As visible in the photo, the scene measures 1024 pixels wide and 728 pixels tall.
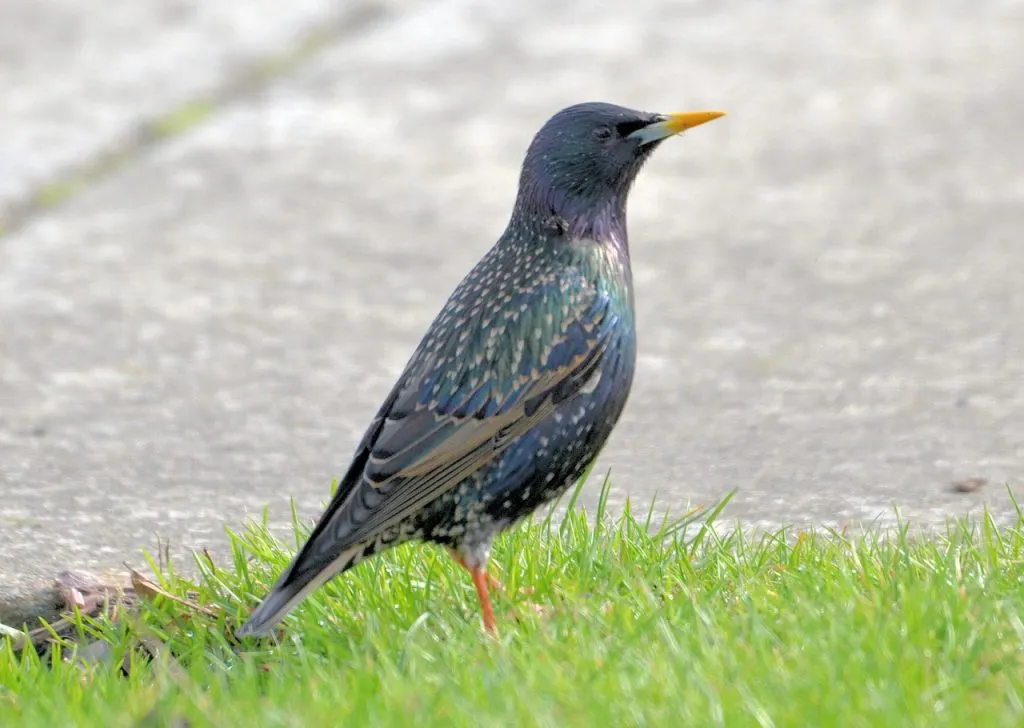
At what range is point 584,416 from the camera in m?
3.88

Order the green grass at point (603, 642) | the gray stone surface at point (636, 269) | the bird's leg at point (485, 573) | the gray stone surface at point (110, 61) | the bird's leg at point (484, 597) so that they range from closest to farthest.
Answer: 1. the green grass at point (603, 642)
2. the bird's leg at point (484, 597)
3. the bird's leg at point (485, 573)
4. the gray stone surface at point (636, 269)
5. the gray stone surface at point (110, 61)

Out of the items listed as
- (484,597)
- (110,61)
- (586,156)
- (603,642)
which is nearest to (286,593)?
(484,597)

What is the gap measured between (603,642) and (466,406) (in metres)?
0.62

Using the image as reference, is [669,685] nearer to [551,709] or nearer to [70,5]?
[551,709]

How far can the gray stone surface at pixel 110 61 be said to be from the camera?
282 inches

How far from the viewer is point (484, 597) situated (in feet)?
12.4

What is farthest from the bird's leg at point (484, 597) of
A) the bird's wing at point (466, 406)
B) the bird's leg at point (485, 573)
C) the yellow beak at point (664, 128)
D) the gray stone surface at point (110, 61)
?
the gray stone surface at point (110, 61)

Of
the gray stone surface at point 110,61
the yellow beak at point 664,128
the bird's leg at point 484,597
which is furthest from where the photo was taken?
the gray stone surface at point 110,61

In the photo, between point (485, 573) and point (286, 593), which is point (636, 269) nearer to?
point (485, 573)

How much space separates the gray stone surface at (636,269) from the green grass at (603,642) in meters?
0.44

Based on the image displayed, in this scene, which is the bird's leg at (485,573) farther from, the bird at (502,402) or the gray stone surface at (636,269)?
the gray stone surface at (636,269)

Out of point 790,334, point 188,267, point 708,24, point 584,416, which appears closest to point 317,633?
point 584,416

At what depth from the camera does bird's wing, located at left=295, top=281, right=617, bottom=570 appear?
149 inches

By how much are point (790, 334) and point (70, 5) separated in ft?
14.5
